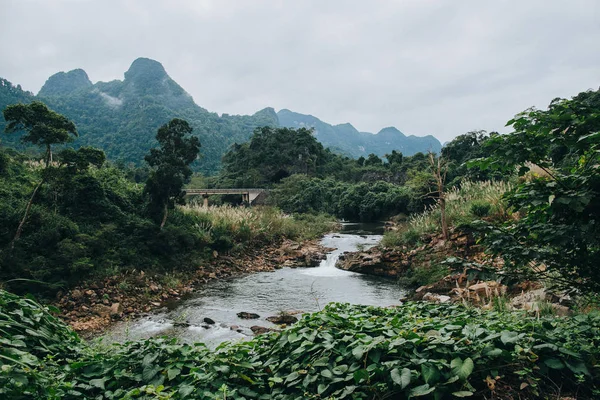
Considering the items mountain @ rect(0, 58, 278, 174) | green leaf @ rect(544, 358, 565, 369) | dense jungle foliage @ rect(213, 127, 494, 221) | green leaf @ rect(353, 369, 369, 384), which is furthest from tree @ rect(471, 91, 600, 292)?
mountain @ rect(0, 58, 278, 174)

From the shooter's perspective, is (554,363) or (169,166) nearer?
(554,363)

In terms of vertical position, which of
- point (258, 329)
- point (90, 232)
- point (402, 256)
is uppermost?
point (90, 232)

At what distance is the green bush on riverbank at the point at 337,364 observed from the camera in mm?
2369

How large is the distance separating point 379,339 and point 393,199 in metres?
28.0

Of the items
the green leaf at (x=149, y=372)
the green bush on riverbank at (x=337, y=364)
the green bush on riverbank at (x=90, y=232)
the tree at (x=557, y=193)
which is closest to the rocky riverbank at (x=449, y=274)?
the tree at (x=557, y=193)

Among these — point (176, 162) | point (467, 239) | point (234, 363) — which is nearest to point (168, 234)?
point (176, 162)

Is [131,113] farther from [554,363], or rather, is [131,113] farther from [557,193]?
[554,363]

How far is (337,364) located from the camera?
2.68 m

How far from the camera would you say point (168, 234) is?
38.3 feet

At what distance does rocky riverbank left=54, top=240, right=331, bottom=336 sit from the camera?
8102mm

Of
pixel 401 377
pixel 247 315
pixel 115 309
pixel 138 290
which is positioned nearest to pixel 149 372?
pixel 401 377

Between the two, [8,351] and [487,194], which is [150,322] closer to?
[8,351]

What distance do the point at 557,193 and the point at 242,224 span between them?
13.2 metres

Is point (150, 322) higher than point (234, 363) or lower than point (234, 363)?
lower
